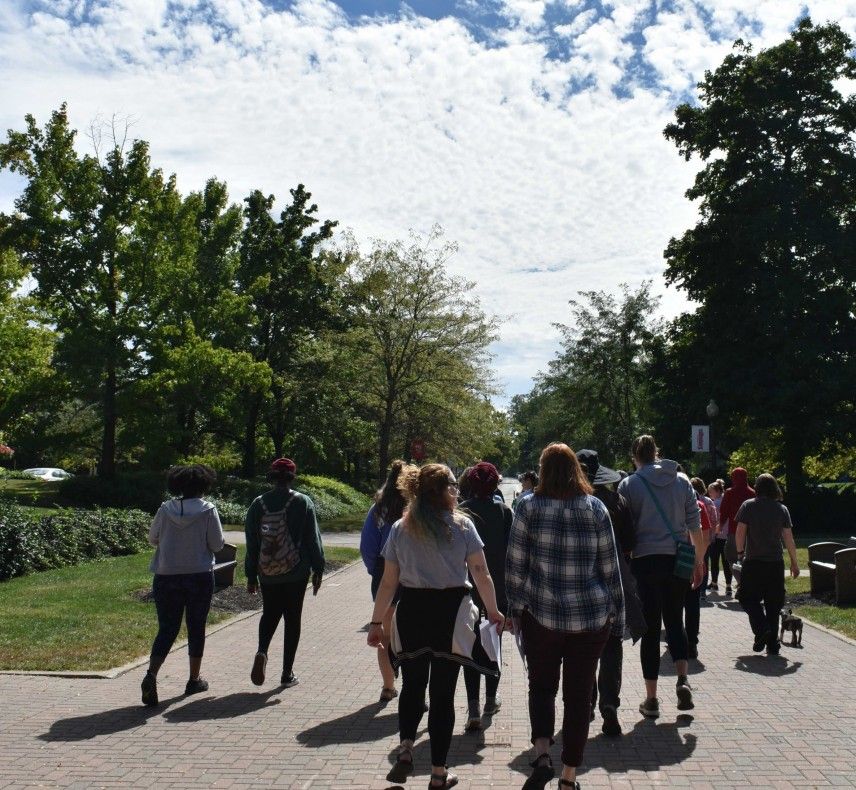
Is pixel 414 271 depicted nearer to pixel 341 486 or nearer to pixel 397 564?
pixel 341 486

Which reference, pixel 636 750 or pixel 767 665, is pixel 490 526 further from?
pixel 767 665

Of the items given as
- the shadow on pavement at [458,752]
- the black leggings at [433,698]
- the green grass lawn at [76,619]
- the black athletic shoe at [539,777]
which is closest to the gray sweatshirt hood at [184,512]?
the green grass lawn at [76,619]

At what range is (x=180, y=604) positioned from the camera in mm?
7441

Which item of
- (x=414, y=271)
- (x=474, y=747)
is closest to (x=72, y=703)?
(x=474, y=747)

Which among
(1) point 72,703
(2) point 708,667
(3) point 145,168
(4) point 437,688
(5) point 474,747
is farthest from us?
(3) point 145,168

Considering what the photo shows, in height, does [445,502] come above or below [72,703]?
above

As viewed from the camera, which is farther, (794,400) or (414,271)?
(414,271)

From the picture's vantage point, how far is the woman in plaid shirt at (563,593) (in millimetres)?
5004

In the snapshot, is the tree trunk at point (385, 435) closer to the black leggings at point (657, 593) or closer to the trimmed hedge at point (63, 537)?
the trimmed hedge at point (63, 537)

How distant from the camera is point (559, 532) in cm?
508

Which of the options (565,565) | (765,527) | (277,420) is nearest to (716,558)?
(765,527)

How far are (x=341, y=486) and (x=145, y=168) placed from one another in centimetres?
2021

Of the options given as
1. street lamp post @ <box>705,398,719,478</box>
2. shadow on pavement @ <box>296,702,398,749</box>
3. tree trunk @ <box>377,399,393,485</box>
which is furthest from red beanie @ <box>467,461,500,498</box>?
tree trunk @ <box>377,399,393,485</box>

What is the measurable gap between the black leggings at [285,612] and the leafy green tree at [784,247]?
25.3m
